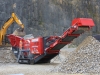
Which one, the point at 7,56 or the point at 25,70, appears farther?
the point at 7,56

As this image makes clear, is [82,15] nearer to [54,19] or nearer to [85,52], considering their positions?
[54,19]

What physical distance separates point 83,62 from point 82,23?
166 inches

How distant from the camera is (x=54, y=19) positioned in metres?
37.3

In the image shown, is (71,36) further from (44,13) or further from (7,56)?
(44,13)

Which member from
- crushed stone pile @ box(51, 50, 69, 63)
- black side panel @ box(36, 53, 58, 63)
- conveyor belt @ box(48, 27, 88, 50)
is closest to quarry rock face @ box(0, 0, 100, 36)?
crushed stone pile @ box(51, 50, 69, 63)

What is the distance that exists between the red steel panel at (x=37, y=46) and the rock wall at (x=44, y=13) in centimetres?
1574

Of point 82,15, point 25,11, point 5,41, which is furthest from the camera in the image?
point 82,15

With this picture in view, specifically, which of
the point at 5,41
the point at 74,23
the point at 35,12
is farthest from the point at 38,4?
the point at 74,23

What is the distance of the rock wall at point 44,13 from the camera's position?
116 ft

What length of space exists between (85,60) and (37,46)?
661 centimetres

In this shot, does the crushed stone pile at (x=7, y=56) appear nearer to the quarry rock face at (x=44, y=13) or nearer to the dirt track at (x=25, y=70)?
the dirt track at (x=25, y=70)

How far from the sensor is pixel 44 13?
1468 inches

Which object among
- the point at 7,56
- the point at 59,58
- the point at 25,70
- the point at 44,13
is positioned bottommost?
the point at 59,58

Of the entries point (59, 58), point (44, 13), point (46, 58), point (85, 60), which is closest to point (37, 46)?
point (46, 58)
